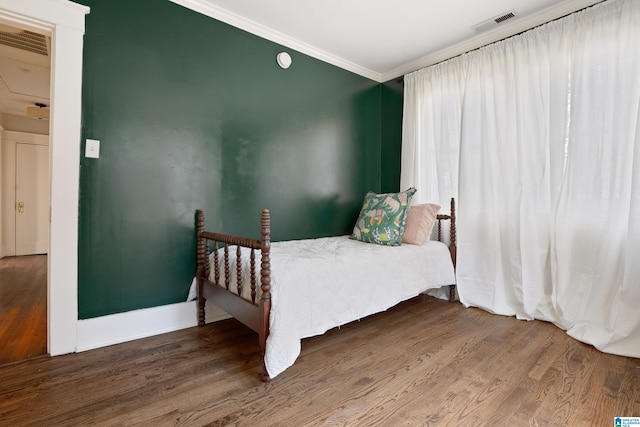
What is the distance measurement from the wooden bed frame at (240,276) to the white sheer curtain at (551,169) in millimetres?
358

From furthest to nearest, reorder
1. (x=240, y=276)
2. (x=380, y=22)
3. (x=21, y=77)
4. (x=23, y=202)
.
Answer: (x=23, y=202) → (x=21, y=77) → (x=380, y=22) → (x=240, y=276)

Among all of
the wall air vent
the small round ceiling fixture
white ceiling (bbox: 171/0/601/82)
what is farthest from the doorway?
white ceiling (bbox: 171/0/601/82)

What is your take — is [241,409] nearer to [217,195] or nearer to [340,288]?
[340,288]

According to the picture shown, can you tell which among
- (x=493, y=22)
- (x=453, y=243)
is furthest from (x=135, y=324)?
(x=493, y=22)

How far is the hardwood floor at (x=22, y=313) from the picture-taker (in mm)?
1875

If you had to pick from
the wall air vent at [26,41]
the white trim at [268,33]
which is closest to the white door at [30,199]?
the wall air vent at [26,41]

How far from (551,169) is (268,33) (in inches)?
102

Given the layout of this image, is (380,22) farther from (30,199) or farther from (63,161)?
(30,199)

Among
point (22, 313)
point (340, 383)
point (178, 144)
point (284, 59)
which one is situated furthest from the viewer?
point (284, 59)

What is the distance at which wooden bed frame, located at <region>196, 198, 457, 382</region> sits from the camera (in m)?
1.59

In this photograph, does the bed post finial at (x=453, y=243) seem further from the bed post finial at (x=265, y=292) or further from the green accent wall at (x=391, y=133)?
the bed post finial at (x=265, y=292)

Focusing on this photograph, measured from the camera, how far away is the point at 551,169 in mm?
2371

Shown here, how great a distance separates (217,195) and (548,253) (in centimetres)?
267

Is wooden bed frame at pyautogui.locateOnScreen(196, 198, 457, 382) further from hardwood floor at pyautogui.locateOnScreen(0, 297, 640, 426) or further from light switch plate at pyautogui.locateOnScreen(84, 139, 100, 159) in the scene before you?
light switch plate at pyautogui.locateOnScreen(84, 139, 100, 159)
